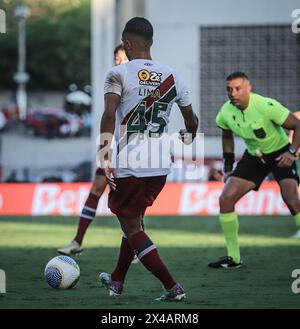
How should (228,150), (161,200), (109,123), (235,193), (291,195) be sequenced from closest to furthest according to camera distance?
(109,123) < (291,195) < (235,193) < (228,150) < (161,200)

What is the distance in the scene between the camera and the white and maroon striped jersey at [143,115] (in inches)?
354

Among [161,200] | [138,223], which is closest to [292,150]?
[138,223]

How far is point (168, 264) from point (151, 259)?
357 cm

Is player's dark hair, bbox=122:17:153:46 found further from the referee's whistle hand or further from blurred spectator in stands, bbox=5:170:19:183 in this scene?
blurred spectator in stands, bbox=5:170:19:183

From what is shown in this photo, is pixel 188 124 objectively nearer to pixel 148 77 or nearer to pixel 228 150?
pixel 148 77

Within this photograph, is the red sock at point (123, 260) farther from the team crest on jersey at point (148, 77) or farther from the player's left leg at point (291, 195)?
the player's left leg at point (291, 195)

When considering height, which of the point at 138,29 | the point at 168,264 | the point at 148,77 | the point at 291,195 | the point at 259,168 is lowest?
the point at 168,264

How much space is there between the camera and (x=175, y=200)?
72.5 ft

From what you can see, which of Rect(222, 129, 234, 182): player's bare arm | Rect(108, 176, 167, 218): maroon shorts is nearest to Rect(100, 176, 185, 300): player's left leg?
Rect(108, 176, 167, 218): maroon shorts

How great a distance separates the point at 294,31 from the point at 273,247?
11123 mm

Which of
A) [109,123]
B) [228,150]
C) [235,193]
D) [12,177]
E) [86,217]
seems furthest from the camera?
[12,177]

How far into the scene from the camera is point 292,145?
11398 millimetres
